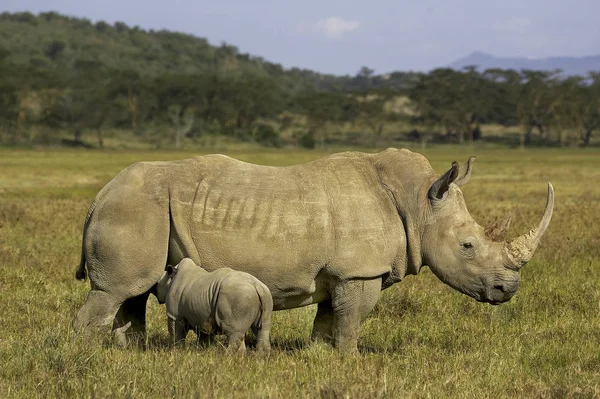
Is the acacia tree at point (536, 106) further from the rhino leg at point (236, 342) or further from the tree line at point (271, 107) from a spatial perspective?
the rhino leg at point (236, 342)

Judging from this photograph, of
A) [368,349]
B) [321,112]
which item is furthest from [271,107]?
[368,349]

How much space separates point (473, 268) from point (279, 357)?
1671 mm

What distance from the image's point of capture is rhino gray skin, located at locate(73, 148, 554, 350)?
6875mm

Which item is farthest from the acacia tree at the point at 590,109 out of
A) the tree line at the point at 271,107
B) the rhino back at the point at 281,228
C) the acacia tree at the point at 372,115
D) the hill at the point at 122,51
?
the rhino back at the point at 281,228

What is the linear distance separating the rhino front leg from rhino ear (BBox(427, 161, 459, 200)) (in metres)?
0.79

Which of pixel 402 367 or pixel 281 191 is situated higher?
pixel 281 191

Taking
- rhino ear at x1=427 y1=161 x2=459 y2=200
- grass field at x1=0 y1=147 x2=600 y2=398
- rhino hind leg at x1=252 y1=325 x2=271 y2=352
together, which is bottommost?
grass field at x1=0 y1=147 x2=600 y2=398

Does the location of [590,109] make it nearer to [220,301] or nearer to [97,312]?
[97,312]

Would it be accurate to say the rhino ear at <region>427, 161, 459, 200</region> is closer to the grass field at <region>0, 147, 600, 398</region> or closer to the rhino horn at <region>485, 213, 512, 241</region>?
the rhino horn at <region>485, 213, 512, 241</region>

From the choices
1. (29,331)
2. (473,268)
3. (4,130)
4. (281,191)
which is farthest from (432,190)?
(4,130)

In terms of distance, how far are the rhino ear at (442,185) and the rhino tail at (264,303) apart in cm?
154

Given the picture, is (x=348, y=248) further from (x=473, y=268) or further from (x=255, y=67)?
(x=255, y=67)

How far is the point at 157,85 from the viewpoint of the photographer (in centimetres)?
9031

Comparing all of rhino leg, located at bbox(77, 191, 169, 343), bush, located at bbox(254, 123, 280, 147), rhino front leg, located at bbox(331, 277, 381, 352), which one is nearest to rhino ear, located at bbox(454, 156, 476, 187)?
rhino front leg, located at bbox(331, 277, 381, 352)
